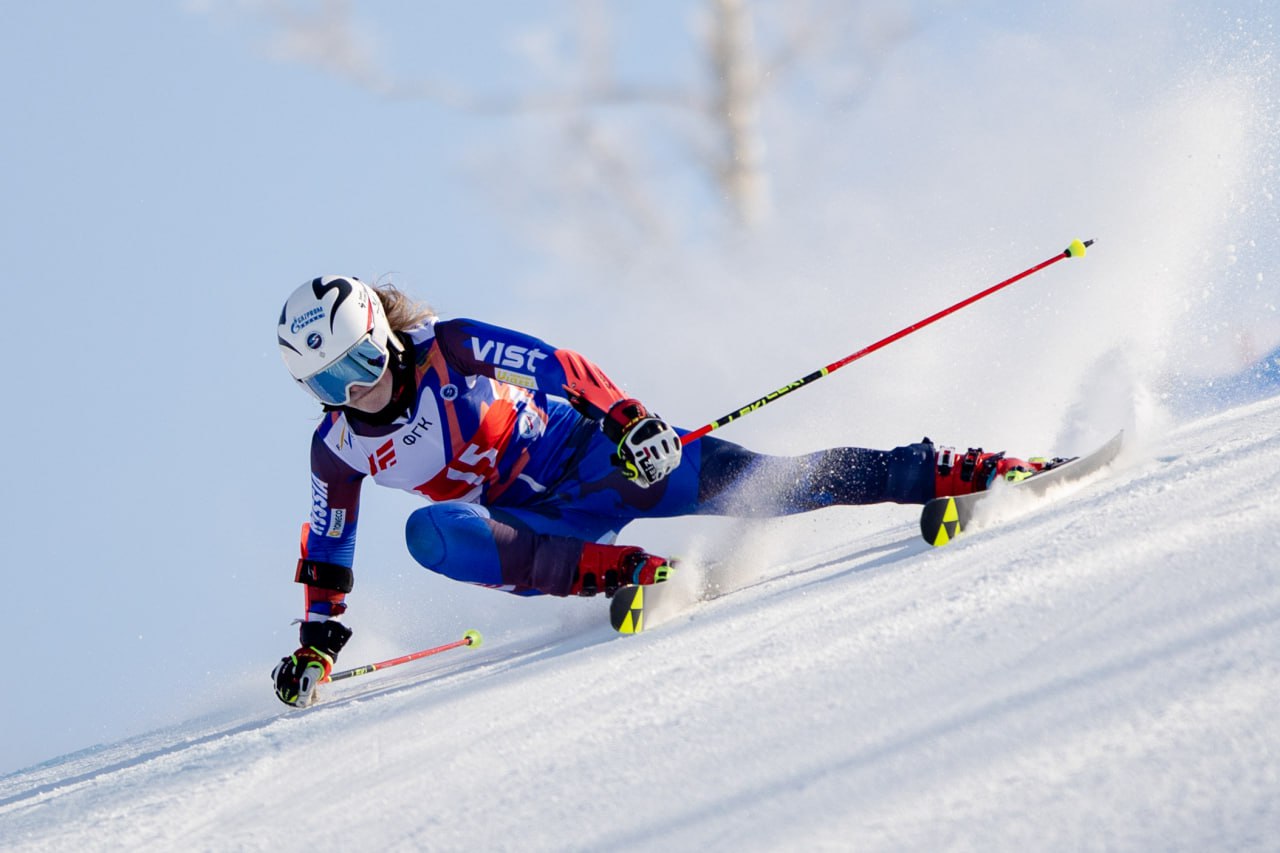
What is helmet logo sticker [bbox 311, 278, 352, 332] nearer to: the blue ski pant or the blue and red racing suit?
Answer: the blue and red racing suit

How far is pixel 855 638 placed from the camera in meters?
1.65

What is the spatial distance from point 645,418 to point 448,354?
0.71 m

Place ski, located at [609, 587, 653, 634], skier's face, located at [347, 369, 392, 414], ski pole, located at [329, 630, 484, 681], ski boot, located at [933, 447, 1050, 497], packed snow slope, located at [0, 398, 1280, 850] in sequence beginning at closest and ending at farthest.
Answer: packed snow slope, located at [0, 398, 1280, 850] → ski, located at [609, 587, 653, 634] → ski boot, located at [933, 447, 1050, 497] → skier's face, located at [347, 369, 392, 414] → ski pole, located at [329, 630, 484, 681]

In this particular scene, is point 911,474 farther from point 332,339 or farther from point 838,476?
point 332,339

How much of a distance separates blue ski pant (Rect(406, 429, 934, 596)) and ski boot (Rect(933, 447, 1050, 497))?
0.03m

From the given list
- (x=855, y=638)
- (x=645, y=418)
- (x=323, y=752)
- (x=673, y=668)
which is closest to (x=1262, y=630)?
(x=855, y=638)

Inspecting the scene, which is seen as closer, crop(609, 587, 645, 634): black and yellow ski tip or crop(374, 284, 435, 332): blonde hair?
crop(609, 587, 645, 634): black and yellow ski tip

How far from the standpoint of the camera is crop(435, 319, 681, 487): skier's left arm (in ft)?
9.37

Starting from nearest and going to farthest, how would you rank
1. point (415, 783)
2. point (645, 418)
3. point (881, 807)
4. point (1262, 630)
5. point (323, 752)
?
point (881, 807)
point (1262, 630)
point (415, 783)
point (323, 752)
point (645, 418)

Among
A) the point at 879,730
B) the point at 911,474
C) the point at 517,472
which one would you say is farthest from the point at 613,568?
the point at 879,730


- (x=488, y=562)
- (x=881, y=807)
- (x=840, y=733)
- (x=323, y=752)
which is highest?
(x=488, y=562)

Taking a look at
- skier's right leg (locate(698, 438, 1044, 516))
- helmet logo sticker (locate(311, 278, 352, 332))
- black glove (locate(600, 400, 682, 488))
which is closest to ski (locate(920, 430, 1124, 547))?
skier's right leg (locate(698, 438, 1044, 516))

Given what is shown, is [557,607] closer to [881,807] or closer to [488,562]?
[488,562]

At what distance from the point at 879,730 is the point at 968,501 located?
1380 mm
